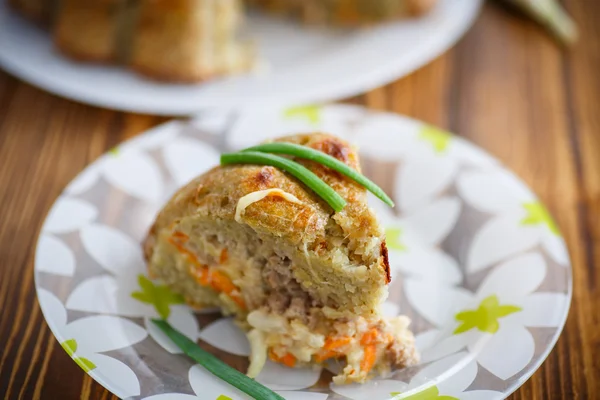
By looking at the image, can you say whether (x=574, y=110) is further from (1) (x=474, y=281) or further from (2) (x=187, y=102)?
(2) (x=187, y=102)

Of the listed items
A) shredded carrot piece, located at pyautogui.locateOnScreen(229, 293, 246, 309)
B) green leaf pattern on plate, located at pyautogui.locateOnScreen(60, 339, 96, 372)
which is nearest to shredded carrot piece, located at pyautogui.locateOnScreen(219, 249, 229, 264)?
shredded carrot piece, located at pyautogui.locateOnScreen(229, 293, 246, 309)

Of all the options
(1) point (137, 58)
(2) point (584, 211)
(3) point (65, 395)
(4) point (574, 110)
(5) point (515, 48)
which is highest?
(5) point (515, 48)

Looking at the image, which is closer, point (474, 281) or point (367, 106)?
Answer: point (474, 281)

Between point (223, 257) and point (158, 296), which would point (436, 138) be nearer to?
point (223, 257)

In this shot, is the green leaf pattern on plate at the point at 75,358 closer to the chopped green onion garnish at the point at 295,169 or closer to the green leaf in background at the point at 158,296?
the green leaf in background at the point at 158,296

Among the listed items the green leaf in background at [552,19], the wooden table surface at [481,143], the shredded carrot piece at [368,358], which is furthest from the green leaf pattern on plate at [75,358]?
the green leaf in background at [552,19]

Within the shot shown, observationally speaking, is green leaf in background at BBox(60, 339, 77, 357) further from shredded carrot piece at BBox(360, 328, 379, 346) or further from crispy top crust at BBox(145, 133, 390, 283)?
shredded carrot piece at BBox(360, 328, 379, 346)

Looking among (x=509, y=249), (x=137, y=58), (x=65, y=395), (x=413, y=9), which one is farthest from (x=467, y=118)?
(x=65, y=395)

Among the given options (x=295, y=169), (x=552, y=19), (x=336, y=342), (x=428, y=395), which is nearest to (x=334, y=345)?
(x=336, y=342)
